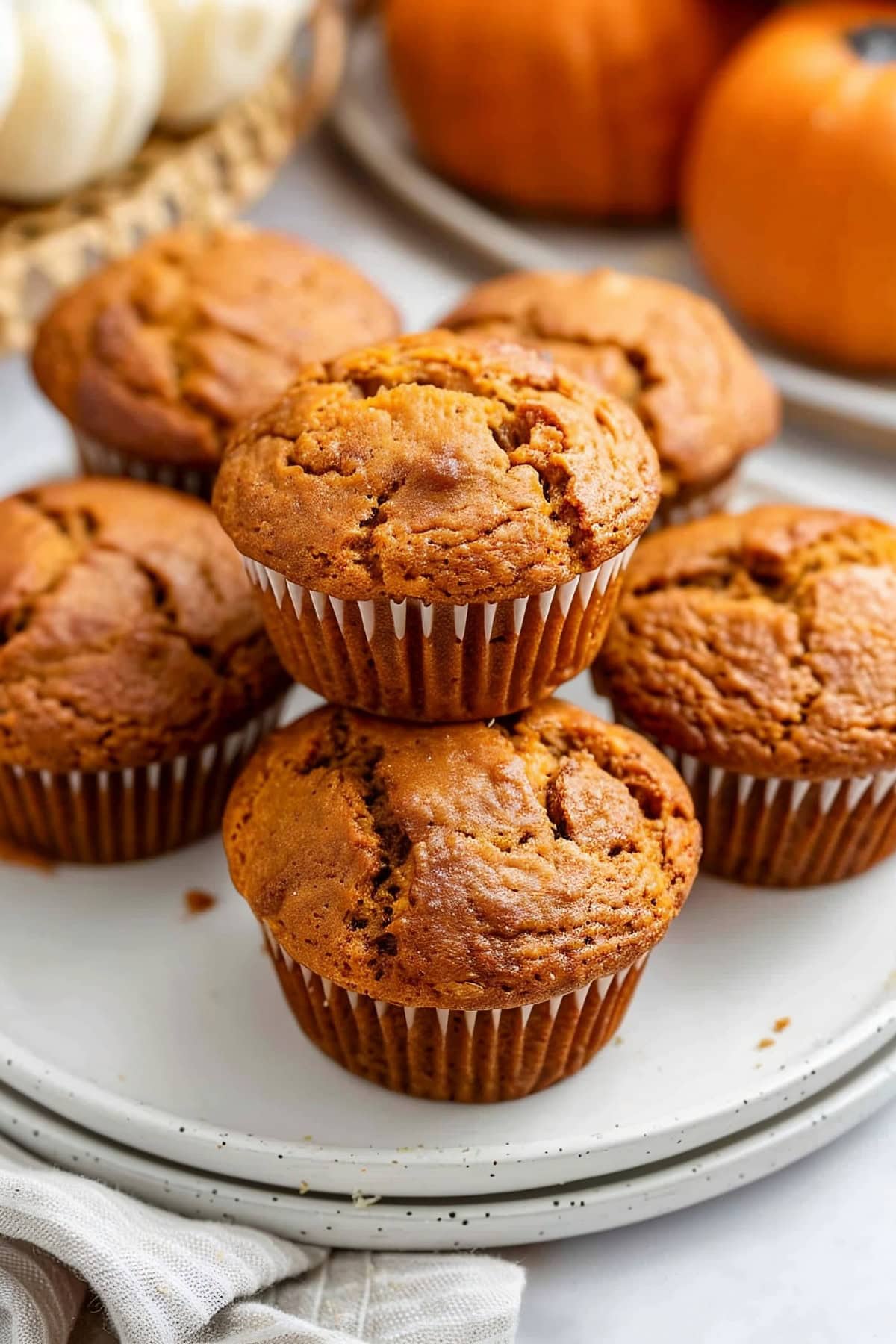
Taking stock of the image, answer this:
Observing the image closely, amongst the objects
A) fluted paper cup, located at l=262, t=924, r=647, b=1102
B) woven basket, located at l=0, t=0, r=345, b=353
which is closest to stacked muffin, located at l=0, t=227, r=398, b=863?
woven basket, located at l=0, t=0, r=345, b=353

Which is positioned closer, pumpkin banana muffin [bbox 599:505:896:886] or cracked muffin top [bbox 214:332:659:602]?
cracked muffin top [bbox 214:332:659:602]

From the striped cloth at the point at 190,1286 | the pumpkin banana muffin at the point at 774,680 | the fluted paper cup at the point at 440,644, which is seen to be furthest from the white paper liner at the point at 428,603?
the striped cloth at the point at 190,1286

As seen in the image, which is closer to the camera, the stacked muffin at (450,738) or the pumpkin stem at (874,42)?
the stacked muffin at (450,738)

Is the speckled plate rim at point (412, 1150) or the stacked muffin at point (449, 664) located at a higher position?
the stacked muffin at point (449, 664)

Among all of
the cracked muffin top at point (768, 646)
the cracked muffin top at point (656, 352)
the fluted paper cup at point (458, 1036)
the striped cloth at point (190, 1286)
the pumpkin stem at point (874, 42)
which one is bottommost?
the striped cloth at point (190, 1286)

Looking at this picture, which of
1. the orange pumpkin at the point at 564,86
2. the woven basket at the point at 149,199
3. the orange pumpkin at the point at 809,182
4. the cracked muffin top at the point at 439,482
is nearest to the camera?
the cracked muffin top at the point at 439,482

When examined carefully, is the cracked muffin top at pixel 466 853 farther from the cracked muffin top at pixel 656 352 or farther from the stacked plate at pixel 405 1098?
the cracked muffin top at pixel 656 352

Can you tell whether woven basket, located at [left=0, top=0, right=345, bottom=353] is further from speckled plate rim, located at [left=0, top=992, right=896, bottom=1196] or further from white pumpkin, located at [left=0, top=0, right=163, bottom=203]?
speckled plate rim, located at [left=0, top=992, right=896, bottom=1196]
